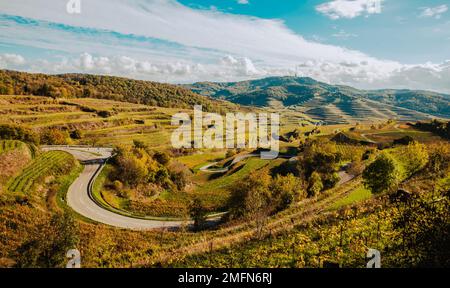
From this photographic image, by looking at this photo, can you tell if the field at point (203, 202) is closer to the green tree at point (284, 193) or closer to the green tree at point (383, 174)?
the green tree at point (284, 193)

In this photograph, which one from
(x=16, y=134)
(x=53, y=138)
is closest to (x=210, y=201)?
(x=16, y=134)

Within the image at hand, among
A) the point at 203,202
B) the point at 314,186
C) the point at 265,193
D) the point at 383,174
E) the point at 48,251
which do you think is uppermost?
the point at 48,251

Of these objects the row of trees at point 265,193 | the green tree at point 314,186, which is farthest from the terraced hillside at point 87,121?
the row of trees at point 265,193

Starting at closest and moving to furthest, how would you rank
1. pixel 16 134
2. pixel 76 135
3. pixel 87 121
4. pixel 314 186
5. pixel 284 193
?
pixel 284 193
pixel 314 186
pixel 16 134
pixel 76 135
pixel 87 121

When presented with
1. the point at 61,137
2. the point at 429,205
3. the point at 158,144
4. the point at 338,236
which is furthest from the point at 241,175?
the point at 429,205

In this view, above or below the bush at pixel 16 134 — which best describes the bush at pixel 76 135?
below

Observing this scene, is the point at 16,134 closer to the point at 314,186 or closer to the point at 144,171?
the point at 144,171

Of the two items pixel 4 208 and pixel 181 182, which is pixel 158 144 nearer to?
pixel 181 182

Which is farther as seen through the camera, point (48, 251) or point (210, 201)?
point (210, 201)

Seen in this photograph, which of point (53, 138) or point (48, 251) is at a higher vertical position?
point (48, 251)
